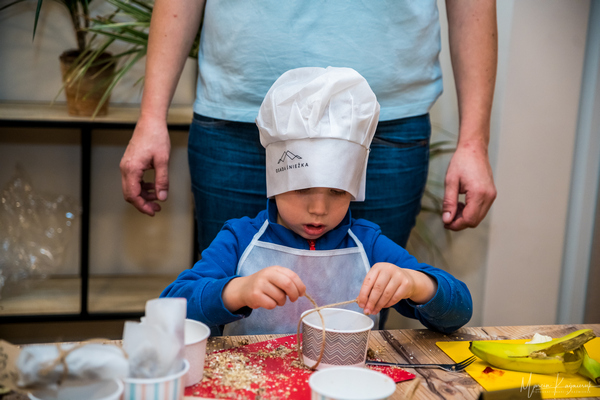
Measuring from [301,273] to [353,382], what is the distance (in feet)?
1.48

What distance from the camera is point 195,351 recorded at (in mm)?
752

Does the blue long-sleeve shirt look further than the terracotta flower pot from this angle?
No

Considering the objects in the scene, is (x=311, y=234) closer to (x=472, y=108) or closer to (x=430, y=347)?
(x=430, y=347)

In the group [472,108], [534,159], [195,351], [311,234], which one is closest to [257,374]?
[195,351]

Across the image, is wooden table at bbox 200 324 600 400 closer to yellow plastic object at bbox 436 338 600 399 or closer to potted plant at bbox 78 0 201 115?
yellow plastic object at bbox 436 338 600 399

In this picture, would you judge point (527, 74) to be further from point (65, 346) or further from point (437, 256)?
point (65, 346)

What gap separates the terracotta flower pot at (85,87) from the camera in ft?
6.49

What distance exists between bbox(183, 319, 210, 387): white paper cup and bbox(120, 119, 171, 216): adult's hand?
48 centimetres

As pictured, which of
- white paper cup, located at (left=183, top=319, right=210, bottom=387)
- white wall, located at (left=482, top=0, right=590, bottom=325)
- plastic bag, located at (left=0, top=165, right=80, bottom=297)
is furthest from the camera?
plastic bag, located at (left=0, top=165, right=80, bottom=297)

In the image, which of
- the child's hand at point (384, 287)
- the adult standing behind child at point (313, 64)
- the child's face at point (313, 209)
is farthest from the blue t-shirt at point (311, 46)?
the child's hand at point (384, 287)

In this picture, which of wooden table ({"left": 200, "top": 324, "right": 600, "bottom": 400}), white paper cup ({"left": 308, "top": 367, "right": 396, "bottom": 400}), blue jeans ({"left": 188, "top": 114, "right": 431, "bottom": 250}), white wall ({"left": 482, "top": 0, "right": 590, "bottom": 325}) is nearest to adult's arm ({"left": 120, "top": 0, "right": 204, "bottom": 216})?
blue jeans ({"left": 188, "top": 114, "right": 431, "bottom": 250})

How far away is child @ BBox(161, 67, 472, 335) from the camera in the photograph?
101cm

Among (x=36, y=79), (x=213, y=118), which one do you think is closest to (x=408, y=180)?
(x=213, y=118)

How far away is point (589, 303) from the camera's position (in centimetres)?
195
